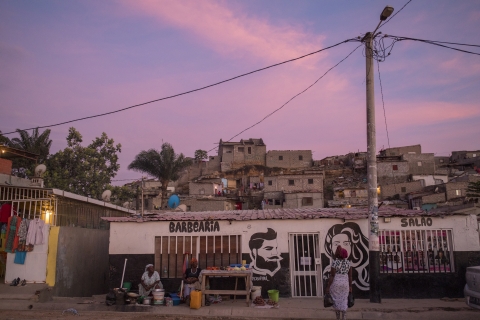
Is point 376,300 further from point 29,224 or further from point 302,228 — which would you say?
point 29,224

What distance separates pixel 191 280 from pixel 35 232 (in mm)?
5517

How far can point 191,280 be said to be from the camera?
39.0 feet

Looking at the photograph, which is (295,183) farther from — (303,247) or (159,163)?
(303,247)

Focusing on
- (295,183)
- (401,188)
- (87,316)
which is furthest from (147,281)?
(401,188)

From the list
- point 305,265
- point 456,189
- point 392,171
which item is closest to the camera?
point 305,265

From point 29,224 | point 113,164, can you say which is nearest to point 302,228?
point 29,224

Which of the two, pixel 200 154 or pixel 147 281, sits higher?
pixel 200 154

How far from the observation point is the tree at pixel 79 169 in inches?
1283

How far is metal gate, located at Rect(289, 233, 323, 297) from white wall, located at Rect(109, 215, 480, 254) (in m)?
0.29

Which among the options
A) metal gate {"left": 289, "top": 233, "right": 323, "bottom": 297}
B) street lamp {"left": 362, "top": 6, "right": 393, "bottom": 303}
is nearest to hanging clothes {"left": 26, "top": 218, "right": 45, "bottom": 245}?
metal gate {"left": 289, "top": 233, "right": 323, "bottom": 297}

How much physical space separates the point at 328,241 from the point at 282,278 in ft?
6.25

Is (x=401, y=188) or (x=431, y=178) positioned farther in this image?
(x=431, y=178)

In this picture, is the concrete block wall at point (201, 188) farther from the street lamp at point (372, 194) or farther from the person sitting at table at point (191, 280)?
the street lamp at point (372, 194)

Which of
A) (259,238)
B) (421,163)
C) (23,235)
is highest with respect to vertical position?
(421,163)
